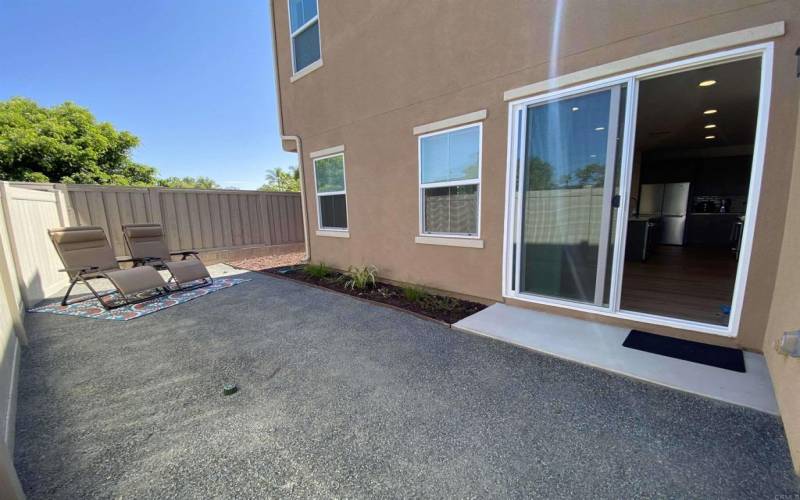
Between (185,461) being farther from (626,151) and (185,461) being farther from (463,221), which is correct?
(626,151)

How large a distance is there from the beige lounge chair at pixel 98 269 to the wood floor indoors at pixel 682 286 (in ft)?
21.9

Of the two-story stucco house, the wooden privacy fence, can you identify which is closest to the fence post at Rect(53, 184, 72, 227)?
the wooden privacy fence

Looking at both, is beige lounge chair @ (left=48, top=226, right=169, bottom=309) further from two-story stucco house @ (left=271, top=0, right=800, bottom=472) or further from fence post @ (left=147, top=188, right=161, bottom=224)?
two-story stucco house @ (left=271, top=0, right=800, bottom=472)

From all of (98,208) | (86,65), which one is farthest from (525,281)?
(86,65)

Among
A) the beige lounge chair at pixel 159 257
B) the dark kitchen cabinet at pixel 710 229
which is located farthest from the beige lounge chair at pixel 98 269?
the dark kitchen cabinet at pixel 710 229

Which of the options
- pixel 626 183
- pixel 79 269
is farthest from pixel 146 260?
pixel 626 183

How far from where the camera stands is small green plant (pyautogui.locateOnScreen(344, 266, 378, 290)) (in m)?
5.12

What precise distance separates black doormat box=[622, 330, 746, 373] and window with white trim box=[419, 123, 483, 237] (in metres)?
2.04

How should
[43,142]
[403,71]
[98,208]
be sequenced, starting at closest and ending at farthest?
1. [403,71]
2. [98,208]
3. [43,142]

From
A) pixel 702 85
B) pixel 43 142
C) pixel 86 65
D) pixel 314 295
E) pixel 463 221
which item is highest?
pixel 86 65

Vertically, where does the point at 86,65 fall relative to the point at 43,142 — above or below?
above

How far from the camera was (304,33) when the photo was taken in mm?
6234

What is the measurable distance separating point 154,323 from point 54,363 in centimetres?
101

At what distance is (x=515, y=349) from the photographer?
281cm
